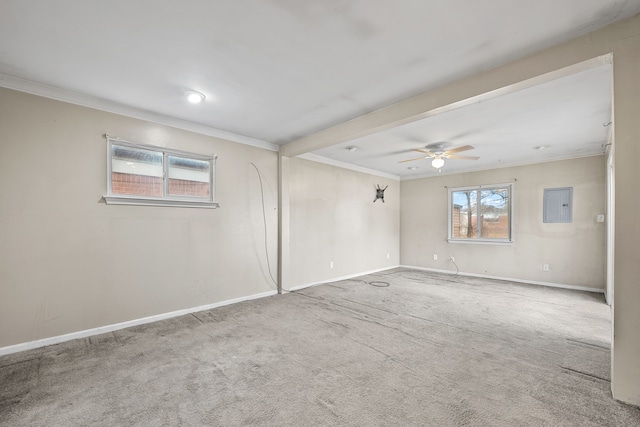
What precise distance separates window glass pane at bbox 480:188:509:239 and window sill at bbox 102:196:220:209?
5.82 meters

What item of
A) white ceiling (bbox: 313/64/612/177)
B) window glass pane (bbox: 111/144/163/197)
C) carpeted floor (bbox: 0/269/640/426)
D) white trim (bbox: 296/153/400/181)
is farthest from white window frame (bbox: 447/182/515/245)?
window glass pane (bbox: 111/144/163/197)

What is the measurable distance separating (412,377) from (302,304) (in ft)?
7.46

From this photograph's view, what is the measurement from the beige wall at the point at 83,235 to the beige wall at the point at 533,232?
525cm

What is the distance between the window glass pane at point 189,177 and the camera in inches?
149

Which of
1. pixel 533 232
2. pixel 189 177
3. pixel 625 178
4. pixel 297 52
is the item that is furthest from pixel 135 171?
pixel 533 232

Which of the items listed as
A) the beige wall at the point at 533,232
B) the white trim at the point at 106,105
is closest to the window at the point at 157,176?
the white trim at the point at 106,105

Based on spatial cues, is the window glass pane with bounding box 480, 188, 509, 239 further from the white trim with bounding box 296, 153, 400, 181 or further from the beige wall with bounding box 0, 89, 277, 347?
the beige wall with bounding box 0, 89, 277, 347

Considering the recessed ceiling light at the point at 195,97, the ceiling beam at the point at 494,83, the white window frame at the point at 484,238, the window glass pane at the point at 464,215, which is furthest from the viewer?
the window glass pane at the point at 464,215

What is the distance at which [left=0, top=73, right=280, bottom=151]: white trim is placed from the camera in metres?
2.70

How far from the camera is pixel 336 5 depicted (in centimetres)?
180

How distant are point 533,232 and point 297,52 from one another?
5996 mm

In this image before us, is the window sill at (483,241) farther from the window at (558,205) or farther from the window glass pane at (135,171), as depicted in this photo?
the window glass pane at (135,171)

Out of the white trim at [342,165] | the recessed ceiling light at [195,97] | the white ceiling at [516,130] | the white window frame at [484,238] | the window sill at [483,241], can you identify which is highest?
the recessed ceiling light at [195,97]

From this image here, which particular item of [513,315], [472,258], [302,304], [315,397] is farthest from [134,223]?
[472,258]
